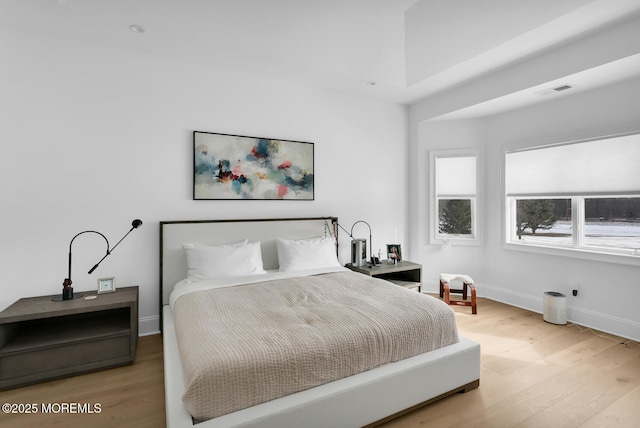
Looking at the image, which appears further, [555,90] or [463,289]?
[463,289]

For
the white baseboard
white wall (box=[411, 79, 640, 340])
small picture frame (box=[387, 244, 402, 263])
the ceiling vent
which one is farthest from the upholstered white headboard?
the ceiling vent

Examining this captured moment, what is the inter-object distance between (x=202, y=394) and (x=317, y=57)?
2917 mm

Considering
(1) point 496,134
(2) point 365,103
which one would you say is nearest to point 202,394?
(2) point 365,103

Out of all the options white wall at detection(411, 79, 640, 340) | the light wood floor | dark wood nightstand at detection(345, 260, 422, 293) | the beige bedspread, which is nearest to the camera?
the beige bedspread

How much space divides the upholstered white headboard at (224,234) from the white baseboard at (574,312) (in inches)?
76.2

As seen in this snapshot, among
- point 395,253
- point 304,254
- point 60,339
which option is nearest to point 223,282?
point 304,254

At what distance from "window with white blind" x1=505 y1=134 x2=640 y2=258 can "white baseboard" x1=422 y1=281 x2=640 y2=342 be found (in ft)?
2.06

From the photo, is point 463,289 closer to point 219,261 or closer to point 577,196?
point 577,196

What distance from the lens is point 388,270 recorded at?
361 centimetres

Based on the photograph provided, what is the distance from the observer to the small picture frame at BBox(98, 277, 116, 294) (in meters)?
2.65

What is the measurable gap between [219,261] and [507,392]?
245 cm

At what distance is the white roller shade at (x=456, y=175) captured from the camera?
14.4 feet

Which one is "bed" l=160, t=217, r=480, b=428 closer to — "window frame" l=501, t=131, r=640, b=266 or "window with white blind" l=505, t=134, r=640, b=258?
"window frame" l=501, t=131, r=640, b=266

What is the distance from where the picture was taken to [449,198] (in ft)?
14.6
